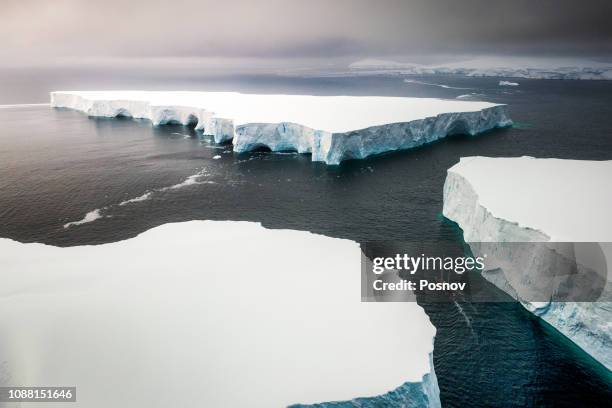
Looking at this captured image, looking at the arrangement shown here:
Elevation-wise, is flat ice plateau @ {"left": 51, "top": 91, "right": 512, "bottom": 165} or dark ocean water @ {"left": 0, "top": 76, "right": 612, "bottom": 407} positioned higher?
flat ice plateau @ {"left": 51, "top": 91, "right": 512, "bottom": 165}

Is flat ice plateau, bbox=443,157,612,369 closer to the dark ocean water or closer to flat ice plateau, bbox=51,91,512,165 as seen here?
the dark ocean water

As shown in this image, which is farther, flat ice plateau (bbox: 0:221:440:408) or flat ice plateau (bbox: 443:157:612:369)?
flat ice plateau (bbox: 443:157:612:369)

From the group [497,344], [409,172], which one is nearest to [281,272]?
[497,344]

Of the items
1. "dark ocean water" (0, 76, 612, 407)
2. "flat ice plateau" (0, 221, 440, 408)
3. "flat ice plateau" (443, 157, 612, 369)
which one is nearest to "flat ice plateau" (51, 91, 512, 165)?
"dark ocean water" (0, 76, 612, 407)

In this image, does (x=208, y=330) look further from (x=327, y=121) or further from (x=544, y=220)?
(x=327, y=121)

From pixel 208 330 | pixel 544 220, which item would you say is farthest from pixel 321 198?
pixel 208 330

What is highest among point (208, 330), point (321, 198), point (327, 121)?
point (327, 121)

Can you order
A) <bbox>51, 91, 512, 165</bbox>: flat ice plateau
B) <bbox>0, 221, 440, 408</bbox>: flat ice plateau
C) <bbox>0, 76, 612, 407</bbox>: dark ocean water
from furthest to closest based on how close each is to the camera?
<bbox>51, 91, 512, 165</bbox>: flat ice plateau → <bbox>0, 76, 612, 407</bbox>: dark ocean water → <bbox>0, 221, 440, 408</bbox>: flat ice plateau

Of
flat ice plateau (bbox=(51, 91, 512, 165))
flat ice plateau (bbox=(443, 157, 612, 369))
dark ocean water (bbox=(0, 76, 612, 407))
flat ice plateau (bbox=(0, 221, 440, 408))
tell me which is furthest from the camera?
flat ice plateau (bbox=(51, 91, 512, 165))
